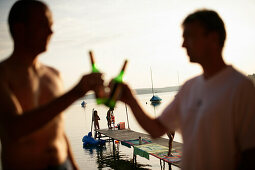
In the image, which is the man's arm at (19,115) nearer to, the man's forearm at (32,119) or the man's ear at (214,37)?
the man's forearm at (32,119)

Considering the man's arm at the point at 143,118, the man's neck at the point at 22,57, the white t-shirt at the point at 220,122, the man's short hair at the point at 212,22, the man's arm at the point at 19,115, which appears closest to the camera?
the man's arm at the point at 19,115

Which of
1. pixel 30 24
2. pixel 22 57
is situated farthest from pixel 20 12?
pixel 22 57

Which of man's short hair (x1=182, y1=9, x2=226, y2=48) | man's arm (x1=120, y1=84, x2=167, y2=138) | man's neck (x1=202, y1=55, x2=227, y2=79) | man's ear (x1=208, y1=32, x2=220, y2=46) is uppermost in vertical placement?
man's short hair (x1=182, y1=9, x2=226, y2=48)

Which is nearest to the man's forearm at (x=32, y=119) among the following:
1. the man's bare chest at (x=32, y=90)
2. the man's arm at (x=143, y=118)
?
the man's bare chest at (x=32, y=90)

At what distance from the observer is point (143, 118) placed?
245 centimetres

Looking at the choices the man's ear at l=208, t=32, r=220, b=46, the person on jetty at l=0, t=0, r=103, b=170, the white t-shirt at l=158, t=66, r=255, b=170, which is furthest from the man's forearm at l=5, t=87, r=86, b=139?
the man's ear at l=208, t=32, r=220, b=46

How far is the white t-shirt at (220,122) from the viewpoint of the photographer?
5.56ft

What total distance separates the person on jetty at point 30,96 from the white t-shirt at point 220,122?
900 mm

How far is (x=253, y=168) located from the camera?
1703 mm

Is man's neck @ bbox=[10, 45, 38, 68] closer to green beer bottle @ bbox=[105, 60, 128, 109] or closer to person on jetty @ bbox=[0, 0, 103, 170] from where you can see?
person on jetty @ bbox=[0, 0, 103, 170]

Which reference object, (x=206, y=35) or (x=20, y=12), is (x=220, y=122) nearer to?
(x=206, y=35)

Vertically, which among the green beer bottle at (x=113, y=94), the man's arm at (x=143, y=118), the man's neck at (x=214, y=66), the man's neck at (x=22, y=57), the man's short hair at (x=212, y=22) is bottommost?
the man's arm at (x=143, y=118)

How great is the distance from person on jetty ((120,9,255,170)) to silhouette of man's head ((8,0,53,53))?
1.28m

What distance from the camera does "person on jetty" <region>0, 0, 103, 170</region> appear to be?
1547mm
